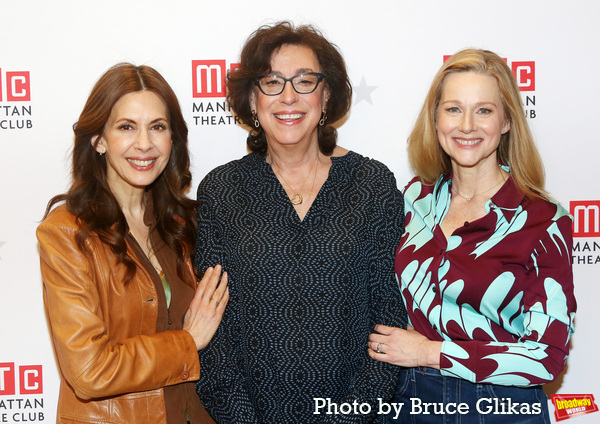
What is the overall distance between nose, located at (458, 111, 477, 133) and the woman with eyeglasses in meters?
0.35

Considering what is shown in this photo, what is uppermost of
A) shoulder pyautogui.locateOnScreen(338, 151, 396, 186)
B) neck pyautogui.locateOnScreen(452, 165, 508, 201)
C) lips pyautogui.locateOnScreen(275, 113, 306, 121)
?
lips pyautogui.locateOnScreen(275, 113, 306, 121)

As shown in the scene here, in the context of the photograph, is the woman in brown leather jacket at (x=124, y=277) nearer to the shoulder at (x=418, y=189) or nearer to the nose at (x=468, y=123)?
the shoulder at (x=418, y=189)

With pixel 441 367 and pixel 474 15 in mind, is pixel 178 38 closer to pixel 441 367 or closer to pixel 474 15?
pixel 474 15

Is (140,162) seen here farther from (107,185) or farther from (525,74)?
(525,74)

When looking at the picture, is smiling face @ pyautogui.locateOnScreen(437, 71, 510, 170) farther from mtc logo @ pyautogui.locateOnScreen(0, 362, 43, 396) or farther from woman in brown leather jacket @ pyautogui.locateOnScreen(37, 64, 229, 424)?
mtc logo @ pyautogui.locateOnScreen(0, 362, 43, 396)

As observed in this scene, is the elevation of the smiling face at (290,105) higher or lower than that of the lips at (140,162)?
higher

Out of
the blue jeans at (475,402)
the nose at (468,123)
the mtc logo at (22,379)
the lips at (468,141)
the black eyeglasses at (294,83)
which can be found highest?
the black eyeglasses at (294,83)

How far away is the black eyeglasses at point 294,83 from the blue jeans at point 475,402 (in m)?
1.13

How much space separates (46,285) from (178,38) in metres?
1.31

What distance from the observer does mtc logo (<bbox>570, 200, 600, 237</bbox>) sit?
283 centimetres

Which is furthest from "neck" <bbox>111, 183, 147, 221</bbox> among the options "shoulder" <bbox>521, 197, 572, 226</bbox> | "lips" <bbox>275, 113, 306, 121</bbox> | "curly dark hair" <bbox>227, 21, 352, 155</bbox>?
"shoulder" <bbox>521, 197, 572, 226</bbox>

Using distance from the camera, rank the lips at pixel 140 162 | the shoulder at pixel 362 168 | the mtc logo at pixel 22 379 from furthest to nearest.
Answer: the mtc logo at pixel 22 379 < the shoulder at pixel 362 168 < the lips at pixel 140 162

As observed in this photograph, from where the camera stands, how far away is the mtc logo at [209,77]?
2725 millimetres

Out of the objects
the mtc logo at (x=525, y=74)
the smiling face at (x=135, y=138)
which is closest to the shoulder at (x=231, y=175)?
the smiling face at (x=135, y=138)
